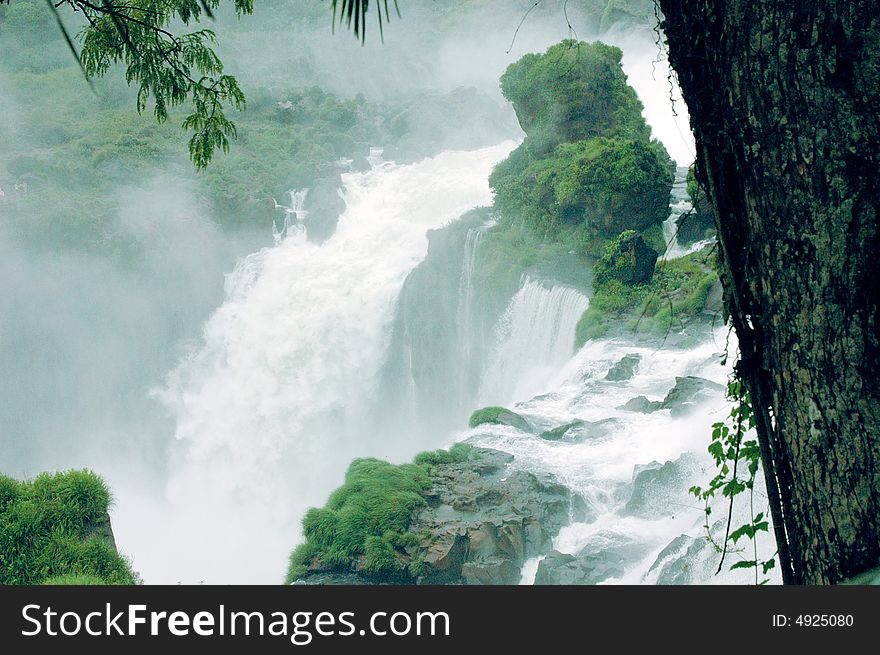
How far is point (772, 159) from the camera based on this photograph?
1373mm

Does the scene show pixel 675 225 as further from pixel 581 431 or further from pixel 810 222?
pixel 810 222

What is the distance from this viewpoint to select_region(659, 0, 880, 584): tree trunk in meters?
1.32

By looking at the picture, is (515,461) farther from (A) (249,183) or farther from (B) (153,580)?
(A) (249,183)

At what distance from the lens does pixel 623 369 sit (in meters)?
10.8

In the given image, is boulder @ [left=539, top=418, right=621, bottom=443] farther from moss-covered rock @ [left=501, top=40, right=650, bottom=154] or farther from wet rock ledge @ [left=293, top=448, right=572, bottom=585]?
moss-covered rock @ [left=501, top=40, right=650, bottom=154]

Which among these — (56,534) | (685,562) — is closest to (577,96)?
(685,562)

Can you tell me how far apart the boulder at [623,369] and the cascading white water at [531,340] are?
163 centimetres

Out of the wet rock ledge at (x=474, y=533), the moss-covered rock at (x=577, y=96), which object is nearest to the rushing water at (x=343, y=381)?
the wet rock ledge at (x=474, y=533)

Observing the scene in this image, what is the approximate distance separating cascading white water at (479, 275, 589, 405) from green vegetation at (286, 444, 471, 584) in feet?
15.0

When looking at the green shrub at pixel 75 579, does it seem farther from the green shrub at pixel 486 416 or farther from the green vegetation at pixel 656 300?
the green vegetation at pixel 656 300

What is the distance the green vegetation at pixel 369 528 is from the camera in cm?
758

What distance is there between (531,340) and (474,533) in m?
6.38

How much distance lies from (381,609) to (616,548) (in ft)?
20.0

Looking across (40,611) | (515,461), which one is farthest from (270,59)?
(40,611)
